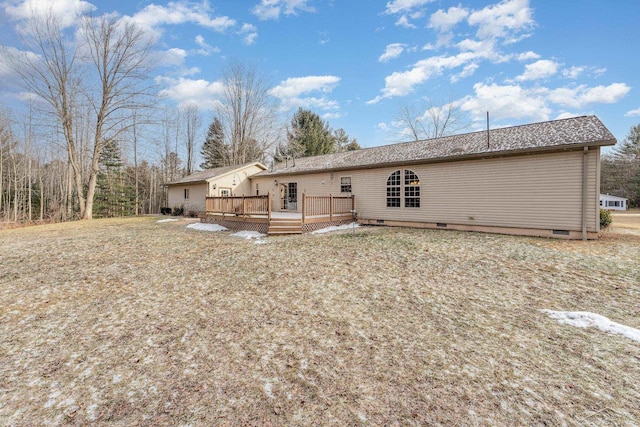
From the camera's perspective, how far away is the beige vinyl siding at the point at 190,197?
20750 mm

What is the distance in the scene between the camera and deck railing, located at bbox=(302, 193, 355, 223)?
436 inches

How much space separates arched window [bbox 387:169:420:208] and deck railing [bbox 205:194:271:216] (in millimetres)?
5467

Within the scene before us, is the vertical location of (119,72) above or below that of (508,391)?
above

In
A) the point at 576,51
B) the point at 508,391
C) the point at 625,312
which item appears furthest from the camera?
the point at 576,51

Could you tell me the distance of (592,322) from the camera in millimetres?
3660

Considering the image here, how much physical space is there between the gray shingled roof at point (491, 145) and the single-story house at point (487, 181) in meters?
0.02

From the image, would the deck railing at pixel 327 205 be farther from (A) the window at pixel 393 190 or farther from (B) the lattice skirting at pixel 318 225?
(A) the window at pixel 393 190

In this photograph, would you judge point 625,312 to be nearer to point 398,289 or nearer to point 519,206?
point 398,289

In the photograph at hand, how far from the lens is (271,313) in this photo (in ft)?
13.6

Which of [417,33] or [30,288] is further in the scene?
[417,33]

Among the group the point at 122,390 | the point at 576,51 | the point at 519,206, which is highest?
the point at 576,51

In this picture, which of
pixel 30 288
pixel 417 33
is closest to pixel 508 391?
pixel 30 288

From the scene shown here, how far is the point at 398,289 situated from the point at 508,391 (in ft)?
8.32

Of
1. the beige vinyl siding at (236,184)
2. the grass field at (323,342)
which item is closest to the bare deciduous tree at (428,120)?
the beige vinyl siding at (236,184)
